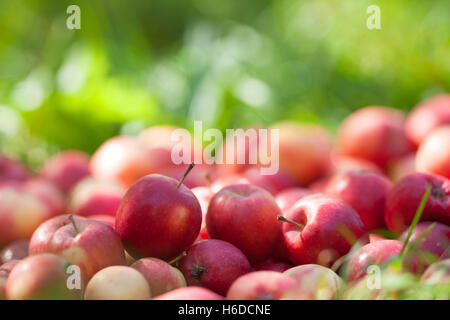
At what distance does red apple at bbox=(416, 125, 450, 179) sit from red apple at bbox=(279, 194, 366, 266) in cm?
46

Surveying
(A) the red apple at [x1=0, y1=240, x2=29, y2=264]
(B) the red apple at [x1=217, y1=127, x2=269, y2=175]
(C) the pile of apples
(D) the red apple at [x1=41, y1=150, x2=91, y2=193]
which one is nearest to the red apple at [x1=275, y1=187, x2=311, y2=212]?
(C) the pile of apples

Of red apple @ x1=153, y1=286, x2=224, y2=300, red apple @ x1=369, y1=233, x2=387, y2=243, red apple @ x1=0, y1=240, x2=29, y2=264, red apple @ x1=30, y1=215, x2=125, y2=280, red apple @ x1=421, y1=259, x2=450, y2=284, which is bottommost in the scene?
red apple @ x1=0, y1=240, x2=29, y2=264

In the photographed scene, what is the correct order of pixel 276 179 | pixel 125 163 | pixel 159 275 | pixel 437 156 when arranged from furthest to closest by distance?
pixel 125 163
pixel 276 179
pixel 437 156
pixel 159 275

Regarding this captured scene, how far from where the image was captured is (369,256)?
0.94 meters

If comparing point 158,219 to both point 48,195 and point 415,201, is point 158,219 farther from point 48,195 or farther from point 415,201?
point 48,195

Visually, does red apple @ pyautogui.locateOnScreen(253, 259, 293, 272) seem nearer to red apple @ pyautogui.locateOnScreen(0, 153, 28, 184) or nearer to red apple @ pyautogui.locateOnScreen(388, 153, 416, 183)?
red apple @ pyautogui.locateOnScreen(388, 153, 416, 183)

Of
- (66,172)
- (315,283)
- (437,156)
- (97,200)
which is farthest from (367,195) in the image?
(66,172)

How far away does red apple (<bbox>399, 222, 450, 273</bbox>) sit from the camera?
0.92 metres

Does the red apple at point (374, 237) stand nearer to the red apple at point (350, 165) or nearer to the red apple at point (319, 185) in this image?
the red apple at point (319, 185)

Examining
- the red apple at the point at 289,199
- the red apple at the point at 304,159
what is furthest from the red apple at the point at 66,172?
the red apple at the point at 289,199

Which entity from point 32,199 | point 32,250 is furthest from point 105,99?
point 32,250

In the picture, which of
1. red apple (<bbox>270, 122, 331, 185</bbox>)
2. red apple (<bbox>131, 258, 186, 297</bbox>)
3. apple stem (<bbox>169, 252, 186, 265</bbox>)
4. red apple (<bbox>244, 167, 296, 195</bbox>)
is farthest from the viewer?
red apple (<bbox>270, 122, 331, 185</bbox>)

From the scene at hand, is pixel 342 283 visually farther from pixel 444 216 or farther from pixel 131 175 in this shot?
pixel 131 175

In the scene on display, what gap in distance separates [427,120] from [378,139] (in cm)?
17
